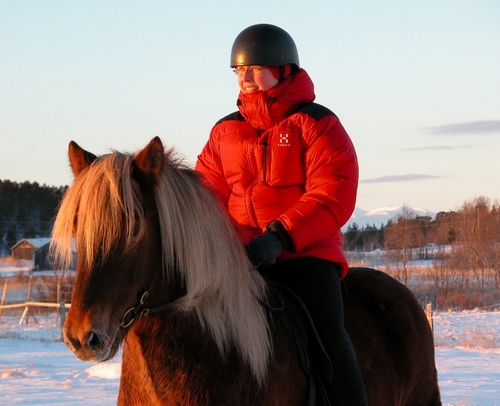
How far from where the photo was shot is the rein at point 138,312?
2.70 metres

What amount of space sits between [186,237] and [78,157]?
1.91ft

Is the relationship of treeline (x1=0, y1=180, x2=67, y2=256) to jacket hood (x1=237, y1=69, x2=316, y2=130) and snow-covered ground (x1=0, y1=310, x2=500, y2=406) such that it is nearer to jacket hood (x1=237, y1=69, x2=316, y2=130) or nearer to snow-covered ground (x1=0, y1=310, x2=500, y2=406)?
snow-covered ground (x1=0, y1=310, x2=500, y2=406)

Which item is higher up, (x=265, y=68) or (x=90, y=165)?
(x=265, y=68)

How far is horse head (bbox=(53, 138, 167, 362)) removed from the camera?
2545mm

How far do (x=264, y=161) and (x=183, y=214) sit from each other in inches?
32.1

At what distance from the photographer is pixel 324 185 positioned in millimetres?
3514

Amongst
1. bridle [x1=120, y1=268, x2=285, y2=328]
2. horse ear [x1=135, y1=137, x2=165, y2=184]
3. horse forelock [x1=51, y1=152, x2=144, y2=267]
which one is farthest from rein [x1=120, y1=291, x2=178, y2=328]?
horse ear [x1=135, y1=137, x2=165, y2=184]

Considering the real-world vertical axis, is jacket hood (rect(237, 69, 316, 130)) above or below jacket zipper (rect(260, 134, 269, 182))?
above

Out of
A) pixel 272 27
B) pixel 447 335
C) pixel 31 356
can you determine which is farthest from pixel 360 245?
pixel 272 27

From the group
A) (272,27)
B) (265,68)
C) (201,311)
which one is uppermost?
(272,27)

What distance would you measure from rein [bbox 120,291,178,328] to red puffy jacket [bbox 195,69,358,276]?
2.27 ft

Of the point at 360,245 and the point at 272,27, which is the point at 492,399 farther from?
the point at 360,245

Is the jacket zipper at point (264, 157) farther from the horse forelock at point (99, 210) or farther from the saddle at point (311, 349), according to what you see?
the horse forelock at point (99, 210)

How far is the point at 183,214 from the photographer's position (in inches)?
117
